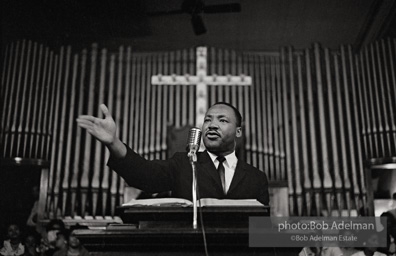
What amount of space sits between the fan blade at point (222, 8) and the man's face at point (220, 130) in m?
2.59

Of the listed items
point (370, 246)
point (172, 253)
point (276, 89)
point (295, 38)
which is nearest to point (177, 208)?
point (172, 253)

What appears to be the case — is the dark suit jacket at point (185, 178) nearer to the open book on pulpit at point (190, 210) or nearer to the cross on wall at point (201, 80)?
the open book on pulpit at point (190, 210)

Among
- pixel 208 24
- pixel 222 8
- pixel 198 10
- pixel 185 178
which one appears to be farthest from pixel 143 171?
pixel 208 24

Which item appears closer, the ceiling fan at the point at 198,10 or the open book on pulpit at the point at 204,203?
the open book on pulpit at the point at 204,203

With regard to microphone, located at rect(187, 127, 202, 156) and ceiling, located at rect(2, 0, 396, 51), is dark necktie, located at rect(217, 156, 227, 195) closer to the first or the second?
microphone, located at rect(187, 127, 202, 156)

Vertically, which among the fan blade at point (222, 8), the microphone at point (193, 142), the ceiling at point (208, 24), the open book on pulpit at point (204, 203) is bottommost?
the open book on pulpit at point (204, 203)

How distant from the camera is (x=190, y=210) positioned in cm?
175

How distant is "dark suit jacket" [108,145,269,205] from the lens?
6.97ft

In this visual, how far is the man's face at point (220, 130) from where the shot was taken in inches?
98.5

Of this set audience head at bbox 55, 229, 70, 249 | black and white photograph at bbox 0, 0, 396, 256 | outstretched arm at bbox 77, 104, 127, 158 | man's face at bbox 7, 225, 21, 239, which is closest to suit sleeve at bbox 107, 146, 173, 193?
outstretched arm at bbox 77, 104, 127, 158

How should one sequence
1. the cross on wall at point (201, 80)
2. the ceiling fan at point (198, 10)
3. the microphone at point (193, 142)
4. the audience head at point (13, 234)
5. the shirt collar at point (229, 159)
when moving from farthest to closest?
the ceiling fan at point (198, 10) < the audience head at point (13, 234) < the cross on wall at point (201, 80) < the shirt collar at point (229, 159) < the microphone at point (193, 142)

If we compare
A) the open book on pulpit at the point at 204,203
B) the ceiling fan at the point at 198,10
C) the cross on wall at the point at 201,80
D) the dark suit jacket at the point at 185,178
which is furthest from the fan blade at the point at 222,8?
the open book on pulpit at the point at 204,203

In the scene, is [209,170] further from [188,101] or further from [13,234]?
[188,101]

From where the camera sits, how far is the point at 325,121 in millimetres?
5883
